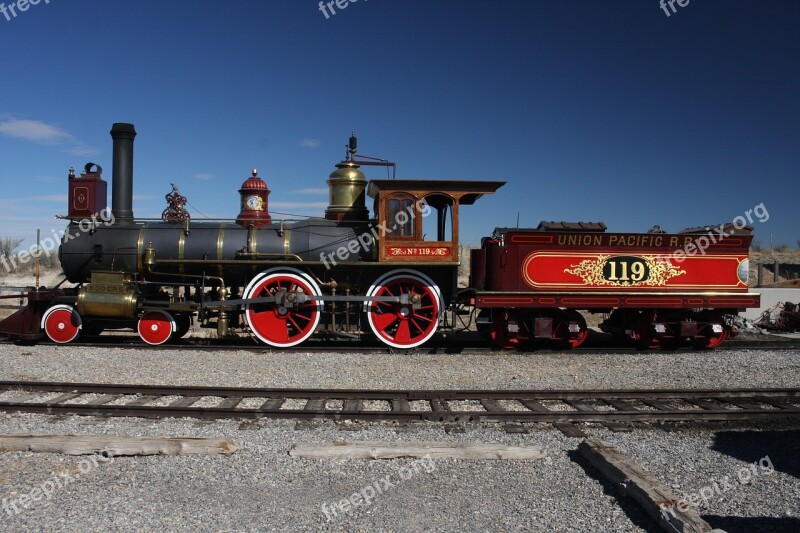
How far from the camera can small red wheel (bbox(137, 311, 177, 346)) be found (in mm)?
11508

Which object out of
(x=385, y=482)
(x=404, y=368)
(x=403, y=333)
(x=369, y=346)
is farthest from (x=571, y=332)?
(x=385, y=482)

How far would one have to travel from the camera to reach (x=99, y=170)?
40.4ft

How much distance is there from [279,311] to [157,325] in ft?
7.51

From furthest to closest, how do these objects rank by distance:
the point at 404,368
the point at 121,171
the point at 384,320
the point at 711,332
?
the point at 121,171 → the point at 711,332 → the point at 384,320 → the point at 404,368

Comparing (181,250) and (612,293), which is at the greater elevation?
(181,250)

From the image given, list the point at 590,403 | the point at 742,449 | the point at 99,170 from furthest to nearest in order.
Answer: the point at 99,170, the point at 590,403, the point at 742,449

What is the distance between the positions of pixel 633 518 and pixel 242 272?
903cm

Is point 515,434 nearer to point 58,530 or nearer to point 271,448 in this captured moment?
point 271,448

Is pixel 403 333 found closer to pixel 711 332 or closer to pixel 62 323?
pixel 711 332

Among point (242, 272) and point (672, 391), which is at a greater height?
point (242, 272)

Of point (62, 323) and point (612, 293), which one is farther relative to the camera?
point (62, 323)

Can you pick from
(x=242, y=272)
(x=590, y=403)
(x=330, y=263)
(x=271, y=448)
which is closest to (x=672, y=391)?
(x=590, y=403)

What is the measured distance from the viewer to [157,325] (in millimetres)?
11516

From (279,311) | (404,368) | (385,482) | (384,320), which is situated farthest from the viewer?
(384,320)
